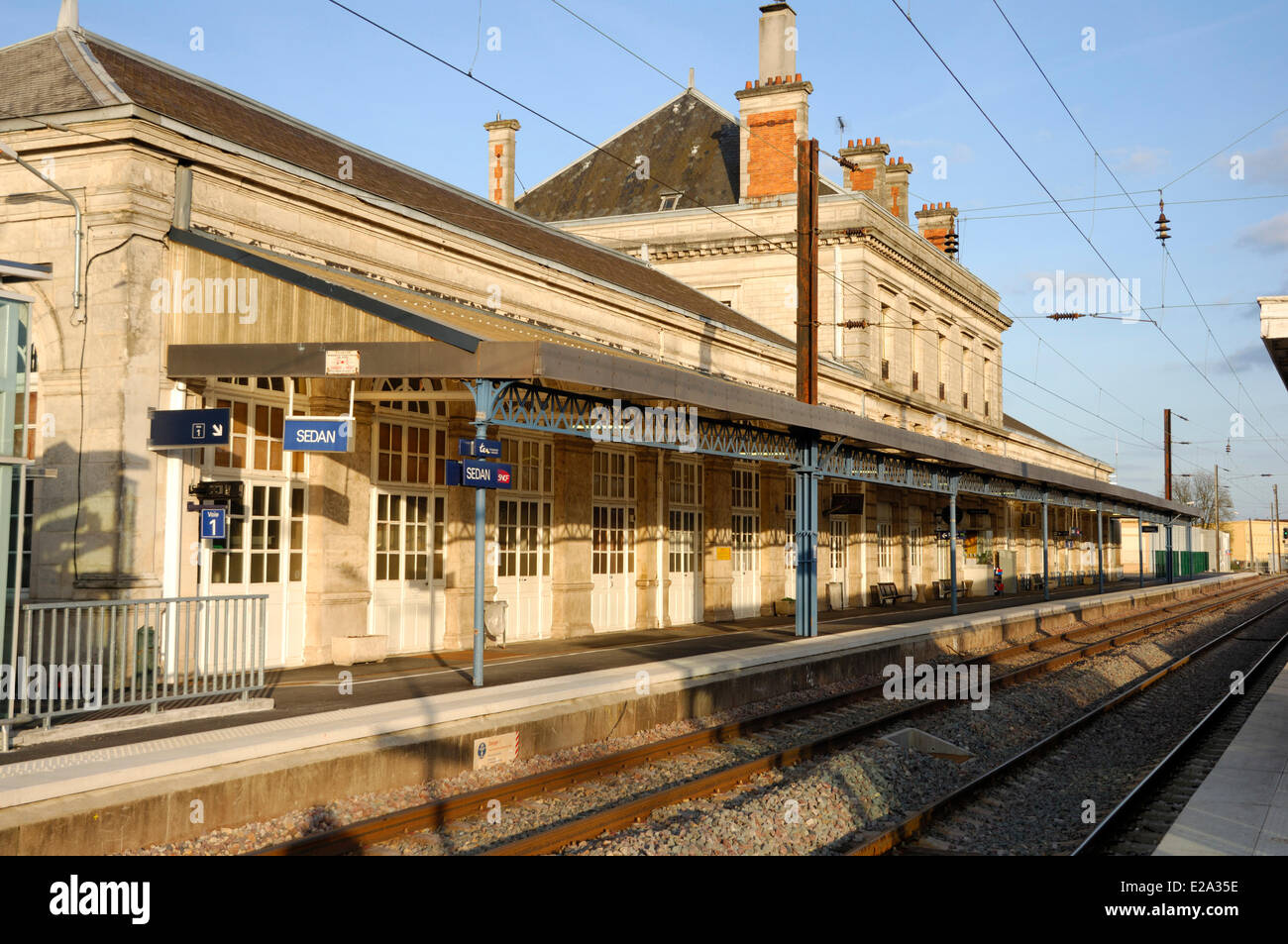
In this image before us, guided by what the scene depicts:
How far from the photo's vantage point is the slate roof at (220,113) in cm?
1307

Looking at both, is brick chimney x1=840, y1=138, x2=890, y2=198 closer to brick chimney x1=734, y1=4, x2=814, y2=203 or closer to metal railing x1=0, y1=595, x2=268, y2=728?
brick chimney x1=734, y1=4, x2=814, y2=203

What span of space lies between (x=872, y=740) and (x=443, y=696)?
476 cm

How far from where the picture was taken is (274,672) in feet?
44.3

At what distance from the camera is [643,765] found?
11234mm

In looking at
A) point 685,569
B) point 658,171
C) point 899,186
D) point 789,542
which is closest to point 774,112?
point 658,171

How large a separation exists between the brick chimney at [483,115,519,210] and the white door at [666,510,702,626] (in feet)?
52.0

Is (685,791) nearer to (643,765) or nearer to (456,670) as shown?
(643,765)

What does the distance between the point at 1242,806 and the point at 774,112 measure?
30.0m

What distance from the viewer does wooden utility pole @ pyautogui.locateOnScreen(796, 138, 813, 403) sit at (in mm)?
20062

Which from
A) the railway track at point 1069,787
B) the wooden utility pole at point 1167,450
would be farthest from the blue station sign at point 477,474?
the wooden utility pole at point 1167,450
